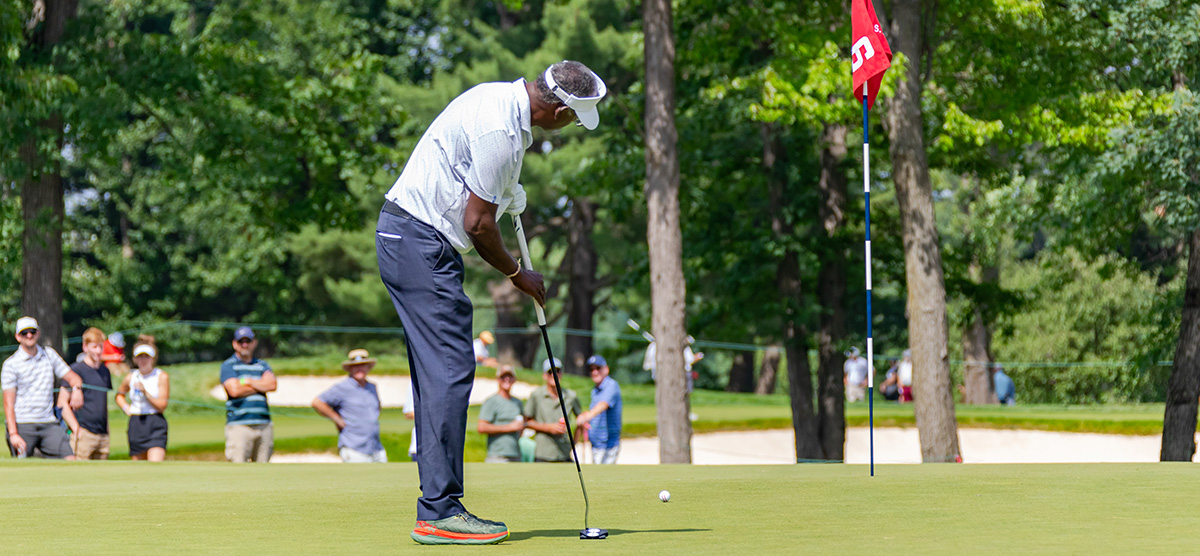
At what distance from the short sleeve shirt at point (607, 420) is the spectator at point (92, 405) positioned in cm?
505

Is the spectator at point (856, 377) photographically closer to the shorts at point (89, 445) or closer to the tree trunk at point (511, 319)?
the tree trunk at point (511, 319)

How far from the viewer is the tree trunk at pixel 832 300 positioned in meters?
21.2

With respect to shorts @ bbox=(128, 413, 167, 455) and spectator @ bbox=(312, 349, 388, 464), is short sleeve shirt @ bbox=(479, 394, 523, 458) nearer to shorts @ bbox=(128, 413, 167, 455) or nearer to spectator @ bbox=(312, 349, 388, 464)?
spectator @ bbox=(312, 349, 388, 464)

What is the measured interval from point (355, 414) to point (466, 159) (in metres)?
8.44

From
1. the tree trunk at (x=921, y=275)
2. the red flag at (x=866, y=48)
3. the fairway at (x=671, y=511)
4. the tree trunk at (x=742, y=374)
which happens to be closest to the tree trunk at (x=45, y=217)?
the fairway at (x=671, y=511)

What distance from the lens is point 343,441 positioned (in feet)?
42.1

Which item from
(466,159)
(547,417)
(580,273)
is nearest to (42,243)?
(547,417)

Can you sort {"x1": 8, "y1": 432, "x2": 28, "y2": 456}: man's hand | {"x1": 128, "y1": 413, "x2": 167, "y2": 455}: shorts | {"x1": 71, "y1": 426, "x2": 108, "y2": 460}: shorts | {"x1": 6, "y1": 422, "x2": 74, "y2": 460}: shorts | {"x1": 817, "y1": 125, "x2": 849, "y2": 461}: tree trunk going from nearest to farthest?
{"x1": 8, "y1": 432, "x2": 28, "y2": 456}: man's hand → {"x1": 6, "y1": 422, "x2": 74, "y2": 460}: shorts → {"x1": 128, "y1": 413, "x2": 167, "y2": 455}: shorts → {"x1": 71, "y1": 426, "x2": 108, "y2": 460}: shorts → {"x1": 817, "y1": 125, "x2": 849, "y2": 461}: tree trunk

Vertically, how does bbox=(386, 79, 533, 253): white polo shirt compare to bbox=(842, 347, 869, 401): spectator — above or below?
above

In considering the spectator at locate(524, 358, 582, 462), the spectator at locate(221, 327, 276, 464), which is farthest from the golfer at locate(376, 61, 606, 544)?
the spectator at locate(524, 358, 582, 462)

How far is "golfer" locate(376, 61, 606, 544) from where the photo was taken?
4.73 metres

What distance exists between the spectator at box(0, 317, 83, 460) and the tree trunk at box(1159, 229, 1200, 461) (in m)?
12.2

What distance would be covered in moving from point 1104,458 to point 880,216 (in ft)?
21.7

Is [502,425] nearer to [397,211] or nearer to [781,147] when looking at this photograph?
[397,211]
